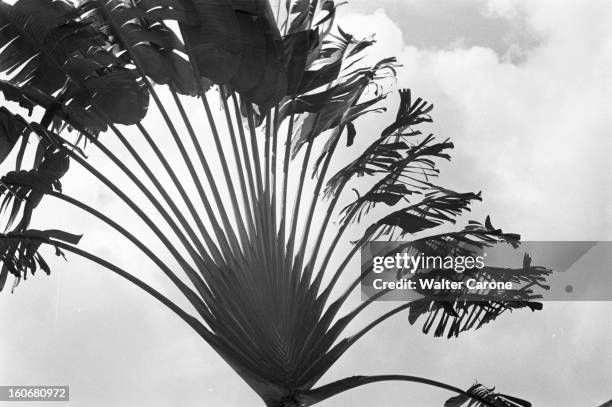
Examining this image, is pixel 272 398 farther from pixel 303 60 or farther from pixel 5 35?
pixel 5 35

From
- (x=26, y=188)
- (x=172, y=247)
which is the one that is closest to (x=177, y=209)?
(x=172, y=247)

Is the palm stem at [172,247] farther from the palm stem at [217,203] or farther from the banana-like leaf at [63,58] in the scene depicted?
the banana-like leaf at [63,58]

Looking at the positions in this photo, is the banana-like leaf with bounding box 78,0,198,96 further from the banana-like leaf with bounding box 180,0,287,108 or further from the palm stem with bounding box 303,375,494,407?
the palm stem with bounding box 303,375,494,407

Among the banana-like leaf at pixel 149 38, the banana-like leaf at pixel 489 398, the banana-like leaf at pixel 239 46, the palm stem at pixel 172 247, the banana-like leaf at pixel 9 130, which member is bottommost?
the banana-like leaf at pixel 489 398

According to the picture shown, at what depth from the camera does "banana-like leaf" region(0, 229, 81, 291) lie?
4.62 m

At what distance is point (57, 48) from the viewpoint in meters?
5.19

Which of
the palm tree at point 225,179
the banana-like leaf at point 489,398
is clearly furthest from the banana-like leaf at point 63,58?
the banana-like leaf at point 489,398

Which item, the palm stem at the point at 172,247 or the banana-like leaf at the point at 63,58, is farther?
the banana-like leaf at the point at 63,58

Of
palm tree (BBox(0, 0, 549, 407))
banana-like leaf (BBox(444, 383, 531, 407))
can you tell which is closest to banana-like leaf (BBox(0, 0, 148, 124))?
palm tree (BBox(0, 0, 549, 407))

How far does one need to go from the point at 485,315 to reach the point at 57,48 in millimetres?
3916

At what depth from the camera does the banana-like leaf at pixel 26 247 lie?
462 centimetres

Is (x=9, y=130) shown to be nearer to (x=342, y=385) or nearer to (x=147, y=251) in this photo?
(x=147, y=251)

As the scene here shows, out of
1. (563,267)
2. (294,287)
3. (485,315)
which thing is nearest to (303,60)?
(294,287)

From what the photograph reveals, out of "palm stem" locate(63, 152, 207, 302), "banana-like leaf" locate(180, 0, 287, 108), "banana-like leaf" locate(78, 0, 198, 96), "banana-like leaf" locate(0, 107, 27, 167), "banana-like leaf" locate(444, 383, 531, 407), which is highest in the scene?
"banana-like leaf" locate(78, 0, 198, 96)
